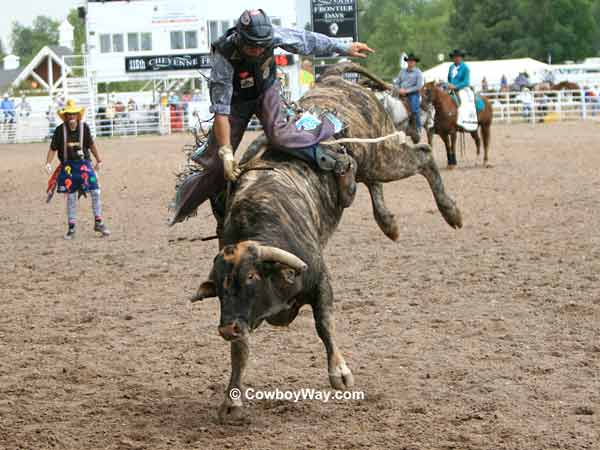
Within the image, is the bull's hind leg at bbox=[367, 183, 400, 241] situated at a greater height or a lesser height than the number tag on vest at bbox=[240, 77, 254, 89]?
lesser

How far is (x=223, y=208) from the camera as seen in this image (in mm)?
6516

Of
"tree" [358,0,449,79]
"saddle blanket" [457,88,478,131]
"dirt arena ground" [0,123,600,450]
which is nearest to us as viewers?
"dirt arena ground" [0,123,600,450]

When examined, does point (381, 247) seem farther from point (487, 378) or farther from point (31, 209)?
point (31, 209)

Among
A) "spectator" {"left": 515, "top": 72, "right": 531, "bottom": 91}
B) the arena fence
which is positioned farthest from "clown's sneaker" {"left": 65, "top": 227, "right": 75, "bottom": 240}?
"spectator" {"left": 515, "top": 72, "right": 531, "bottom": 91}

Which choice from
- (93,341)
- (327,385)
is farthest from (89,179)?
(327,385)

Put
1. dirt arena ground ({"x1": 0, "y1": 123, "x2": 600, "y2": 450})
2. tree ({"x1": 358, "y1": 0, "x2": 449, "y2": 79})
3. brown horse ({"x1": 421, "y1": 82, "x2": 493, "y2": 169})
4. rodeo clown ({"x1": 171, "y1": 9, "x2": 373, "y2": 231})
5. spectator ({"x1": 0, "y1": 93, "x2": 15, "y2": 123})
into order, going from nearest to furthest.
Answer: dirt arena ground ({"x1": 0, "y1": 123, "x2": 600, "y2": 450}), rodeo clown ({"x1": 171, "y1": 9, "x2": 373, "y2": 231}), brown horse ({"x1": 421, "y1": 82, "x2": 493, "y2": 169}), spectator ({"x1": 0, "y1": 93, "x2": 15, "y2": 123}), tree ({"x1": 358, "y1": 0, "x2": 449, "y2": 79})

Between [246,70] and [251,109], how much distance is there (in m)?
0.33

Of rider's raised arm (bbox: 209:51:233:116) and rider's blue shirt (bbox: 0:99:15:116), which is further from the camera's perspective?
rider's blue shirt (bbox: 0:99:15:116)

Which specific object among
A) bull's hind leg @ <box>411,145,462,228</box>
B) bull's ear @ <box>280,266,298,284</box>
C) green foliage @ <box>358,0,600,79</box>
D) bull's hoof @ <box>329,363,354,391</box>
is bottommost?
bull's hoof @ <box>329,363,354,391</box>

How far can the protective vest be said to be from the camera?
6027 mm

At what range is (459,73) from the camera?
2002 centimetres

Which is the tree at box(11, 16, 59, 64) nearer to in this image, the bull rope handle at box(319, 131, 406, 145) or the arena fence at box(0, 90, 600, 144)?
the arena fence at box(0, 90, 600, 144)

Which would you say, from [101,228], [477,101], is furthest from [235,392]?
[477,101]

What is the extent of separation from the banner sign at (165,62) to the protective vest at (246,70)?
37356 millimetres
